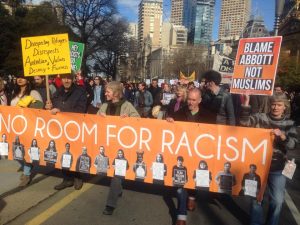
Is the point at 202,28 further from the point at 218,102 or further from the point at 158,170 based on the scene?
the point at 158,170

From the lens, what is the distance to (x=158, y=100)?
46.8 ft

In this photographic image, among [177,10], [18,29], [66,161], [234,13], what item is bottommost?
[66,161]

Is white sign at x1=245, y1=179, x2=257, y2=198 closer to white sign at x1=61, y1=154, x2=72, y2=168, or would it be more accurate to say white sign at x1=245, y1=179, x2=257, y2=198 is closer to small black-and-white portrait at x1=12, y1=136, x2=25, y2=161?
white sign at x1=61, y1=154, x2=72, y2=168

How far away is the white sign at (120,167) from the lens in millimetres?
5047

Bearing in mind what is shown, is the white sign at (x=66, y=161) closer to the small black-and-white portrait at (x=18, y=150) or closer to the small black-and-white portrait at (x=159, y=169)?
the small black-and-white portrait at (x=18, y=150)

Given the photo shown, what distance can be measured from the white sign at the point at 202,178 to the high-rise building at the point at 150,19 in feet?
89.1

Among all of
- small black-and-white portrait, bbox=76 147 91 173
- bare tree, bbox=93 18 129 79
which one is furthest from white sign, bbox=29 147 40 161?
bare tree, bbox=93 18 129 79

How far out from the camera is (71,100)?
597 centimetres

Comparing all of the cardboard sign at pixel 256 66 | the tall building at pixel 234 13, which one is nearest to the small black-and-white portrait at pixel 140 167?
the cardboard sign at pixel 256 66

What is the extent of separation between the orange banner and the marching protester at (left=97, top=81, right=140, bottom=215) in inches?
5.0

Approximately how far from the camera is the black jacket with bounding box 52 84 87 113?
5.96 meters

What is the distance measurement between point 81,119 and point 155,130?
102 cm

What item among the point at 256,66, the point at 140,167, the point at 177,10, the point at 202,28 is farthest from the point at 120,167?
the point at 202,28

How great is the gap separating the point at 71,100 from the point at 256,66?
9.01ft
